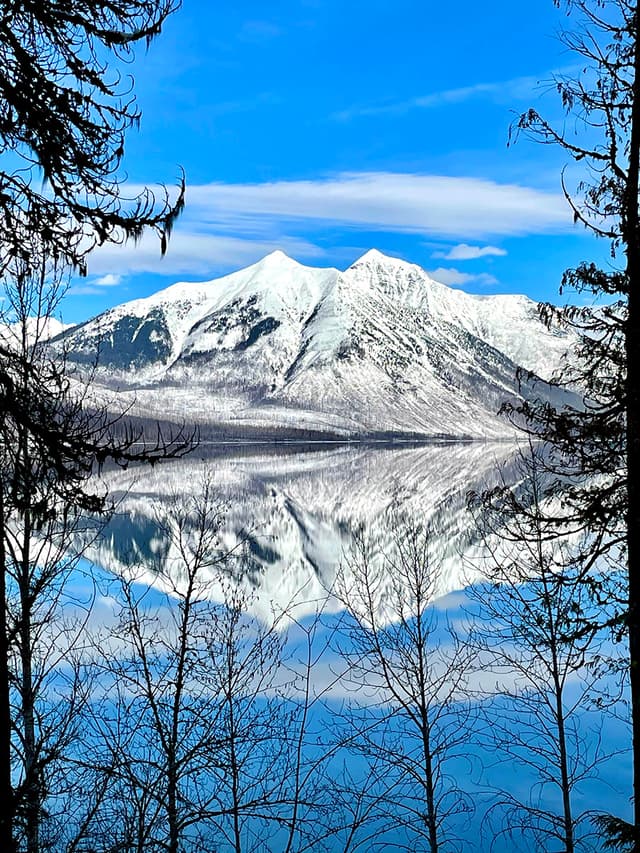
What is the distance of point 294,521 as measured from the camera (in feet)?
219

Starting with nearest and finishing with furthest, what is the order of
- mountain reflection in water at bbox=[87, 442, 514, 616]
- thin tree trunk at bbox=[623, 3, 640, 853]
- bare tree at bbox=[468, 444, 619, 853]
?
thin tree trunk at bbox=[623, 3, 640, 853]
bare tree at bbox=[468, 444, 619, 853]
mountain reflection in water at bbox=[87, 442, 514, 616]

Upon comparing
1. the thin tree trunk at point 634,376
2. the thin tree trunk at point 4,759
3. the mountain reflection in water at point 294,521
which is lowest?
the thin tree trunk at point 4,759

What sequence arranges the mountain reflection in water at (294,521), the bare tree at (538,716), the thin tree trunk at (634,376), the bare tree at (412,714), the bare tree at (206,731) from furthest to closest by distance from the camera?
the mountain reflection in water at (294,521) → the bare tree at (538,716) → the bare tree at (412,714) → the bare tree at (206,731) → the thin tree trunk at (634,376)

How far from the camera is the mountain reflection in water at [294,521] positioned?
41.8 m

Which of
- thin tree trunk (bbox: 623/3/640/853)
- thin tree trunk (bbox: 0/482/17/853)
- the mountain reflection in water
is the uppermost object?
the mountain reflection in water

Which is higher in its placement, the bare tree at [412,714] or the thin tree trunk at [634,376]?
the thin tree trunk at [634,376]

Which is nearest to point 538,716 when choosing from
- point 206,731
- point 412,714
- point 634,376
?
point 412,714

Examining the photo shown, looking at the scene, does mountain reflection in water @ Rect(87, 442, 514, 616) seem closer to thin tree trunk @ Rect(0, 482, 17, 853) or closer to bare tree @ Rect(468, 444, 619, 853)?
bare tree @ Rect(468, 444, 619, 853)

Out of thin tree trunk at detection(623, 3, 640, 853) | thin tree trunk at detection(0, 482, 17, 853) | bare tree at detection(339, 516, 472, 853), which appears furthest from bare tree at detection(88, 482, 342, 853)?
thin tree trunk at detection(623, 3, 640, 853)

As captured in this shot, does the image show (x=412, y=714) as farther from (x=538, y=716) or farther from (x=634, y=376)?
(x=634, y=376)

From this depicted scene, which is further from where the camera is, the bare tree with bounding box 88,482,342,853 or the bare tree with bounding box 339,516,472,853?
the bare tree with bounding box 339,516,472,853

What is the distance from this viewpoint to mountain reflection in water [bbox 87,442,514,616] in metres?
41.8

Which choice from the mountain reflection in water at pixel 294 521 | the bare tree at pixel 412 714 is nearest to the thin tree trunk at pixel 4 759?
the bare tree at pixel 412 714

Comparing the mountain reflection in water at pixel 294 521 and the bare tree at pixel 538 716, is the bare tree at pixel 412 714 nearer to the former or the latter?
the bare tree at pixel 538 716
